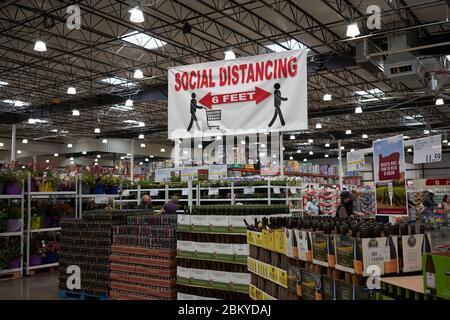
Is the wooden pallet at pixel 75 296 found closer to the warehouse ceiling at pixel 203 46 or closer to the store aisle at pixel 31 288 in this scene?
the store aisle at pixel 31 288

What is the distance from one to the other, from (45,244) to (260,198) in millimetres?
4954

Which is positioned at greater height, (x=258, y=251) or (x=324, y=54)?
(x=324, y=54)

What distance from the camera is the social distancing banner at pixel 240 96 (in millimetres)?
3424

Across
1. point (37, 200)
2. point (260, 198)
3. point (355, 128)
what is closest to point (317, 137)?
point (355, 128)

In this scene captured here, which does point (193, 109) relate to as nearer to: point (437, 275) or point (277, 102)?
point (277, 102)

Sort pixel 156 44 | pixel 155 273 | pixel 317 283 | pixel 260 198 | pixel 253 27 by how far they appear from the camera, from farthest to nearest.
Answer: pixel 156 44 < pixel 253 27 < pixel 260 198 < pixel 155 273 < pixel 317 283

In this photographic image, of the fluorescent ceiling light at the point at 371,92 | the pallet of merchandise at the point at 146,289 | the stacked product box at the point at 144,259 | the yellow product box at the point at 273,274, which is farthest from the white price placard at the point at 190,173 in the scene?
the fluorescent ceiling light at the point at 371,92

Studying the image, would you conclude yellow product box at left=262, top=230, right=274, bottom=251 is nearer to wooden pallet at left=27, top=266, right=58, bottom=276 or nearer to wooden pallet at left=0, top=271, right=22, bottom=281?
wooden pallet at left=0, top=271, right=22, bottom=281

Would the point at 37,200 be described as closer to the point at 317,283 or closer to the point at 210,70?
the point at 210,70

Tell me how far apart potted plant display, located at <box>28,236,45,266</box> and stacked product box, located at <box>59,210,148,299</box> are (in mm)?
2194

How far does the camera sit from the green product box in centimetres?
190

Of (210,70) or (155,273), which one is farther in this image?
(155,273)

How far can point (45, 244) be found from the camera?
9633mm

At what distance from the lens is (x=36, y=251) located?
9.39 m
